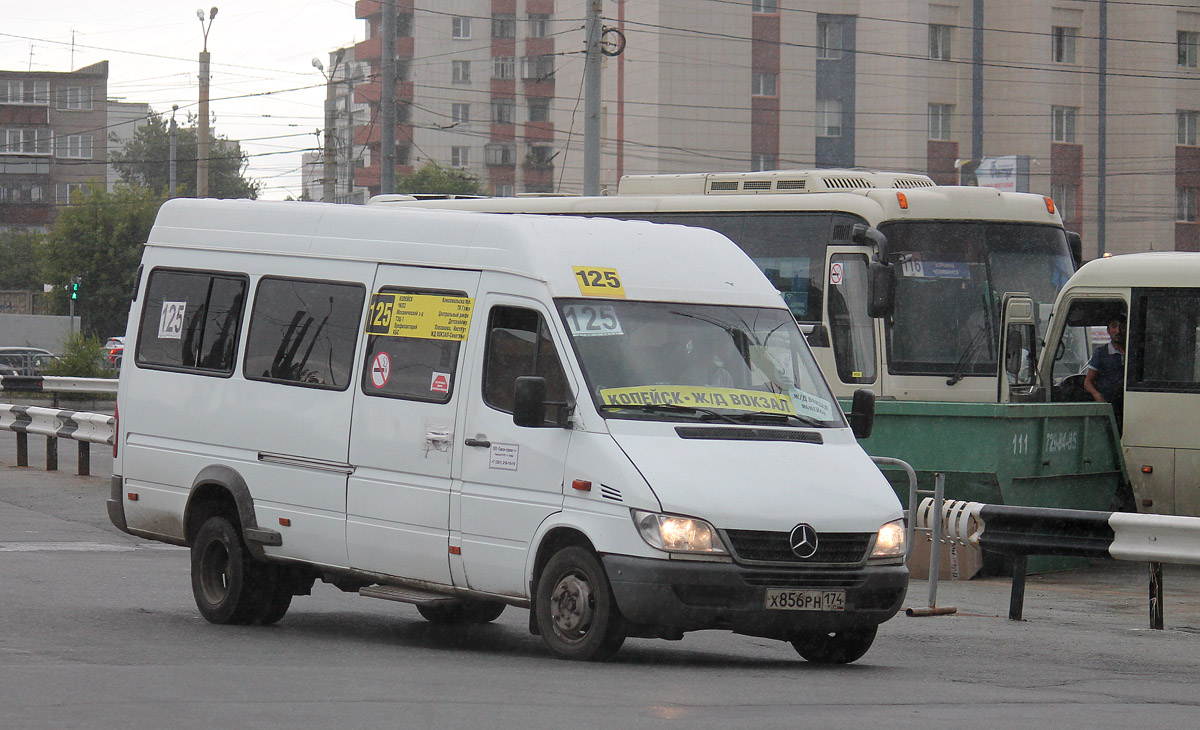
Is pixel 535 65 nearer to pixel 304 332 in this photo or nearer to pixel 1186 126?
pixel 1186 126

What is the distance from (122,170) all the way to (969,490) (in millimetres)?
103420

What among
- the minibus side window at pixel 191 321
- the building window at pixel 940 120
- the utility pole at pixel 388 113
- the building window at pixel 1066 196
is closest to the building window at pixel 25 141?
the building window at pixel 940 120

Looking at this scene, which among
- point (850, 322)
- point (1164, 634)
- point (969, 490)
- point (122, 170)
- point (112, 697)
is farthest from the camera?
point (122, 170)

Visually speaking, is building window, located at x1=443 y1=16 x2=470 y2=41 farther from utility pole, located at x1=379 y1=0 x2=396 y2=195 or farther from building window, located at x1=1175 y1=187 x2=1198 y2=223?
utility pole, located at x1=379 y1=0 x2=396 y2=195

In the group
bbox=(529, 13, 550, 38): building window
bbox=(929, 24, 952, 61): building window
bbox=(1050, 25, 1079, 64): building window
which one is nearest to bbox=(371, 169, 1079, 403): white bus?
bbox=(929, 24, 952, 61): building window

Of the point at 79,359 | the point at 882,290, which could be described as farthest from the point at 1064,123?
the point at 882,290

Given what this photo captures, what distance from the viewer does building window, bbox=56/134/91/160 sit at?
106438 mm

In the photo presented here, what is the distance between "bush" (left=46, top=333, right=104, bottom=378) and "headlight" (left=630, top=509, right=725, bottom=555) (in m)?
28.5

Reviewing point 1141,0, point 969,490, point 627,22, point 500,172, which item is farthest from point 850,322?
point 500,172

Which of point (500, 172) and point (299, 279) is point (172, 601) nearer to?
point (299, 279)

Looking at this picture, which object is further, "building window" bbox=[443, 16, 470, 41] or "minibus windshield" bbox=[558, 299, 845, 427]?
"building window" bbox=[443, 16, 470, 41]

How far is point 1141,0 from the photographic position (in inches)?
2574

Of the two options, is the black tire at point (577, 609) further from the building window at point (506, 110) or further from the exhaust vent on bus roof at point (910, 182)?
the building window at point (506, 110)

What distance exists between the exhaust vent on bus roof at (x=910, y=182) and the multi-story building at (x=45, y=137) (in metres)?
89.0
